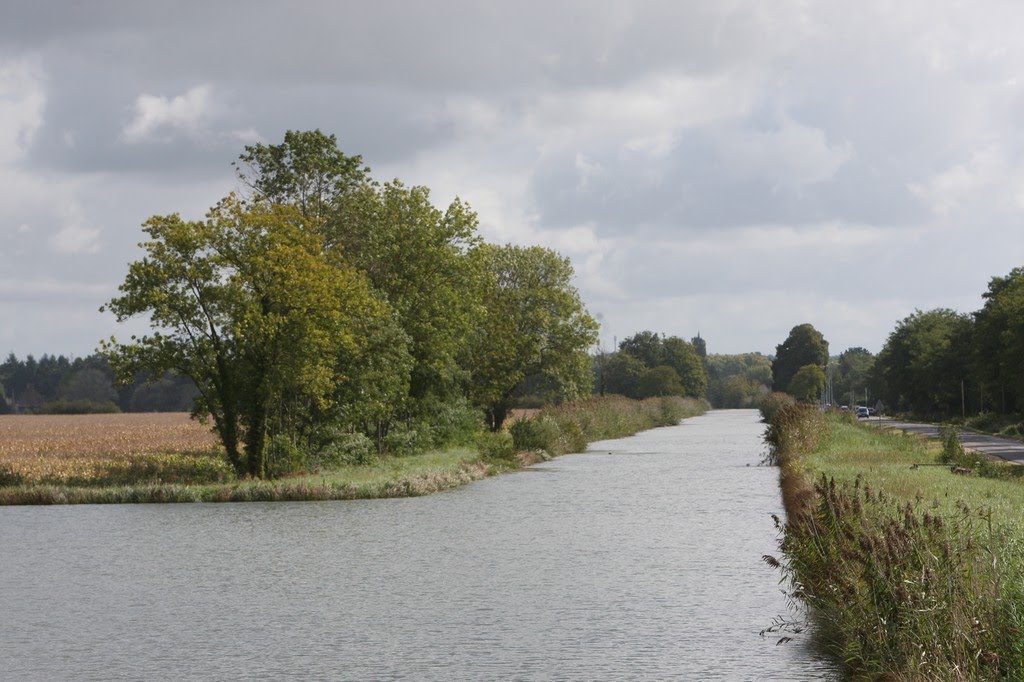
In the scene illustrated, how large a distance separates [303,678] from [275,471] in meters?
27.2

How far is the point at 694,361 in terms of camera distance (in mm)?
183000

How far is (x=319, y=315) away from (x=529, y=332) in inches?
1399

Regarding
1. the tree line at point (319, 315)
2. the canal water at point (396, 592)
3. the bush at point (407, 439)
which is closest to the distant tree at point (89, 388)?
the tree line at point (319, 315)

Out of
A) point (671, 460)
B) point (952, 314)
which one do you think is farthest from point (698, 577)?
point (952, 314)

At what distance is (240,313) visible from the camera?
36156 millimetres

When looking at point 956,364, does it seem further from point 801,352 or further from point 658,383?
point 801,352

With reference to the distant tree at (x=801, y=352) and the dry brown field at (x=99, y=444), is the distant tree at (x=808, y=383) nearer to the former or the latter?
the distant tree at (x=801, y=352)

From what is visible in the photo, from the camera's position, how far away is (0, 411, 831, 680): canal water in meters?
13.1

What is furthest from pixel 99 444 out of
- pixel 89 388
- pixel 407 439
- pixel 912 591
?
pixel 89 388

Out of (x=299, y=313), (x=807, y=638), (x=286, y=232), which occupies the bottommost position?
(x=807, y=638)

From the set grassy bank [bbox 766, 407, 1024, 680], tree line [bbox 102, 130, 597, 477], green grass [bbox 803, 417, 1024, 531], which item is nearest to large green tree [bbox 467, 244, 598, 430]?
tree line [bbox 102, 130, 597, 477]

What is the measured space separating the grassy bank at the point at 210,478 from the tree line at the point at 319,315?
171cm

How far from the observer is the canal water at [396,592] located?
13070mm

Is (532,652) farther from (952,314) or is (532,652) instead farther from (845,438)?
(952,314)
